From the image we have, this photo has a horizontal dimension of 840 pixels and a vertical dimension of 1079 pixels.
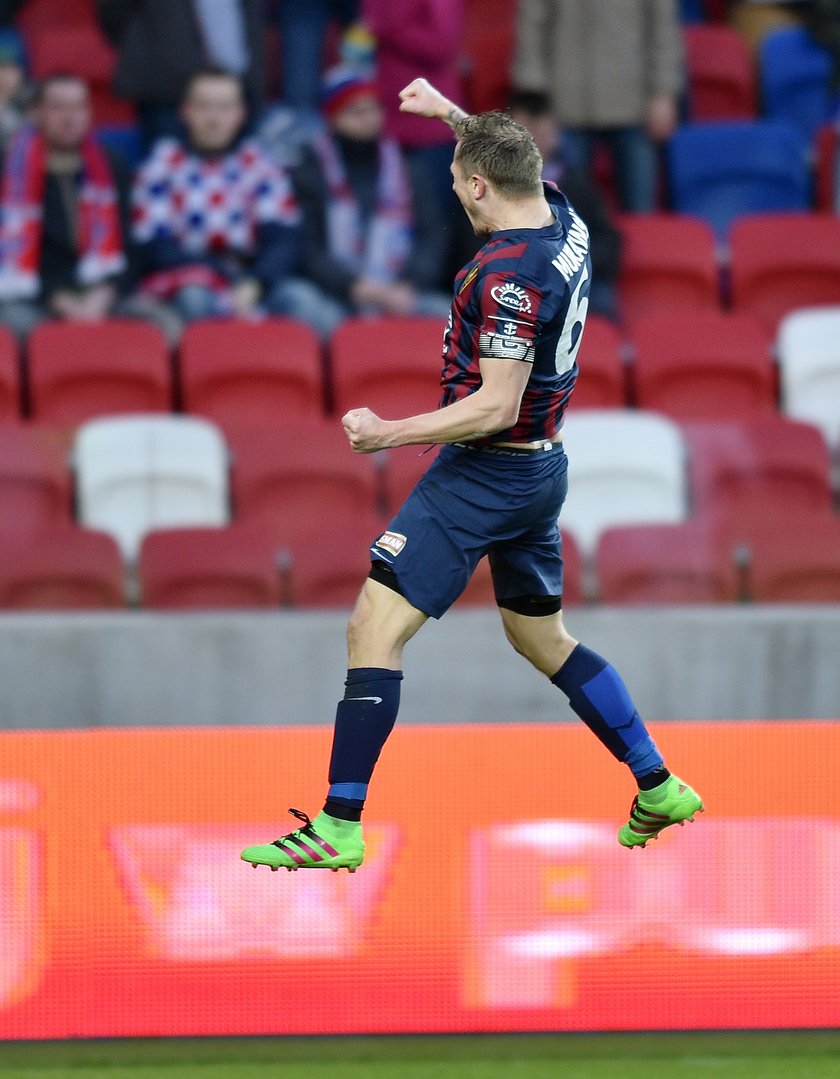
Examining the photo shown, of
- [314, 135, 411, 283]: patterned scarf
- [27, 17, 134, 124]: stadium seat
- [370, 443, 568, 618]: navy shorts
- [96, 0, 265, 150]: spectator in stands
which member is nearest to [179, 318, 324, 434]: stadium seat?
[314, 135, 411, 283]: patterned scarf

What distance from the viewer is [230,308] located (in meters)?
8.11

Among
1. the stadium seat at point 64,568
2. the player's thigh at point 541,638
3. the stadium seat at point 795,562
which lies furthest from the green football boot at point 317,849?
the stadium seat at point 795,562

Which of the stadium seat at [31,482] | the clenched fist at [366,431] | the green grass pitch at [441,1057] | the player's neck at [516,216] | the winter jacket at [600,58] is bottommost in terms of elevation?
the green grass pitch at [441,1057]

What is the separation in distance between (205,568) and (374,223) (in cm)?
260

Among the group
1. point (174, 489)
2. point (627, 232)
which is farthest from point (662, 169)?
point (174, 489)

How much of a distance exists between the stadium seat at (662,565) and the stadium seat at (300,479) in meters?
1.13

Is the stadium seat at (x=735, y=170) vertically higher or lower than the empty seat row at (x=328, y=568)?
higher

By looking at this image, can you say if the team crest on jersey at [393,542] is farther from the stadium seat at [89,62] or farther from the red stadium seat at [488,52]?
the stadium seat at [89,62]

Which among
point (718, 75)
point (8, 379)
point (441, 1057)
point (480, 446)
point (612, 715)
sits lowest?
point (441, 1057)

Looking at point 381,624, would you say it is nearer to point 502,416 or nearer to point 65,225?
point 502,416

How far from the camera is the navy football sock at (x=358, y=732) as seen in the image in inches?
156

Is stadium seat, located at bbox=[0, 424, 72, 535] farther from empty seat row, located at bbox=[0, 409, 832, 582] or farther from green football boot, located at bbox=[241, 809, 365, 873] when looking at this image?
green football boot, located at bbox=[241, 809, 365, 873]

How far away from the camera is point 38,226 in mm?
8172

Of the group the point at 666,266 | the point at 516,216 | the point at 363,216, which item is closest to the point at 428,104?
the point at 516,216
